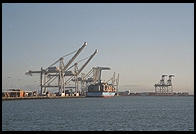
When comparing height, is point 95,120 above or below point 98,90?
below

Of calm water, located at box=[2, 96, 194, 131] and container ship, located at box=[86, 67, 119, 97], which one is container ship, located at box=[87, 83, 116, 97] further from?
calm water, located at box=[2, 96, 194, 131]

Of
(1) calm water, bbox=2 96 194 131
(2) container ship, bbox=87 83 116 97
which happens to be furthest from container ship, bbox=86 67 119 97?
(1) calm water, bbox=2 96 194 131

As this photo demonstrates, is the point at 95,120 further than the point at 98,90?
No

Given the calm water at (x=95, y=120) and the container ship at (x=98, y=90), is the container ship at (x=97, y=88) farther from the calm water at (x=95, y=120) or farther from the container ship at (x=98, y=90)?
the calm water at (x=95, y=120)

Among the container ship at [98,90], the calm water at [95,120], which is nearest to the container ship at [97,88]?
the container ship at [98,90]

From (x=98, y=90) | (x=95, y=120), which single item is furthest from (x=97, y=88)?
(x=95, y=120)

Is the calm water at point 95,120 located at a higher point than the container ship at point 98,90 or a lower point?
lower

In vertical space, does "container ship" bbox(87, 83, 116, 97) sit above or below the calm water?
above

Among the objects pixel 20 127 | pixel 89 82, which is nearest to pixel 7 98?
pixel 89 82

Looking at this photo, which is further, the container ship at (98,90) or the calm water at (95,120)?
the container ship at (98,90)

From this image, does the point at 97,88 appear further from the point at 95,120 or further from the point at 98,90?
the point at 95,120

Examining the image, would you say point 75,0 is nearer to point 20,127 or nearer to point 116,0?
point 116,0

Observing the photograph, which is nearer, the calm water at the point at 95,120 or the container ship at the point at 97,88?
the calm water at the point at 95,120

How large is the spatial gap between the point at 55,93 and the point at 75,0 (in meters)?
118
